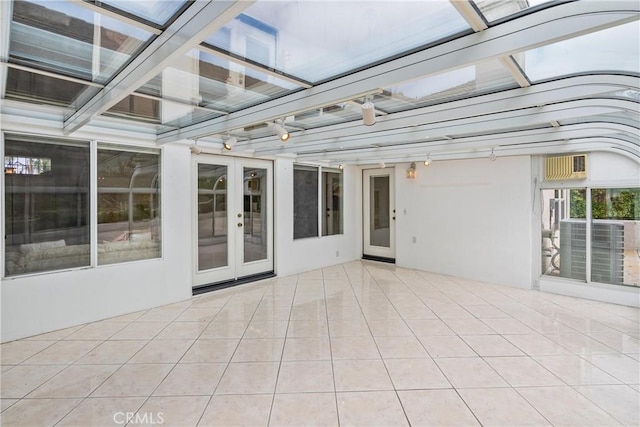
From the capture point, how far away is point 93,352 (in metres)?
3.03

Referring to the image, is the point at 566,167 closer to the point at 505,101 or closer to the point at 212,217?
the point at 505,101

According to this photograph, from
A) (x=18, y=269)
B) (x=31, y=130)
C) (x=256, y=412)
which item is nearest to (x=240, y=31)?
(x=256, y=412)

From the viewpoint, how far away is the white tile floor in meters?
2.19

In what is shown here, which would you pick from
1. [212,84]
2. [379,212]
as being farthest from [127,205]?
[379,212]

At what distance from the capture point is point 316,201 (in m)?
6.86

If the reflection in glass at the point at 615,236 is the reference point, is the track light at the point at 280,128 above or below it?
above

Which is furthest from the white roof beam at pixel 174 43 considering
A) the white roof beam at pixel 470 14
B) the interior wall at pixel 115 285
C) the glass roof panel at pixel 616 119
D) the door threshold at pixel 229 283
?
the glass roof panel at pixel 616 119

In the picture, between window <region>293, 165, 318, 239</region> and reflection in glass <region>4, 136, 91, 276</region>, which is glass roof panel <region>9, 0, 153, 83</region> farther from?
window <region>293, 165, 318, 239</region>

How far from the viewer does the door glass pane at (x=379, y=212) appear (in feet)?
24.6

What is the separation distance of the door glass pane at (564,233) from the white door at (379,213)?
287 centimetres

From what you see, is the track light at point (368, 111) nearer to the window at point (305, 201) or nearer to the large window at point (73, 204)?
the large window at point (73, 204)

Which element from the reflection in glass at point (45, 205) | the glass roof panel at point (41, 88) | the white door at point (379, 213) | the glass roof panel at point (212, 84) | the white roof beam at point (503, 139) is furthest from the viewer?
the white door at point (379, 213)

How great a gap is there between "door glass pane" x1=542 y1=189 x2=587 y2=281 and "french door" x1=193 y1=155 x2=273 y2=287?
15.3ft

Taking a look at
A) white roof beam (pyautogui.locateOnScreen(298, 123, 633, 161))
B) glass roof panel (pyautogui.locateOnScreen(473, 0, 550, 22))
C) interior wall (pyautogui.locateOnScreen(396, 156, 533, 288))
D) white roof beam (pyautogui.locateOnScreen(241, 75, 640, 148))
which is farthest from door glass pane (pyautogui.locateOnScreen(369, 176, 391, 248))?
glass roof panel (pyautogui.locateOnScreen(473, 0, 550, 22))
